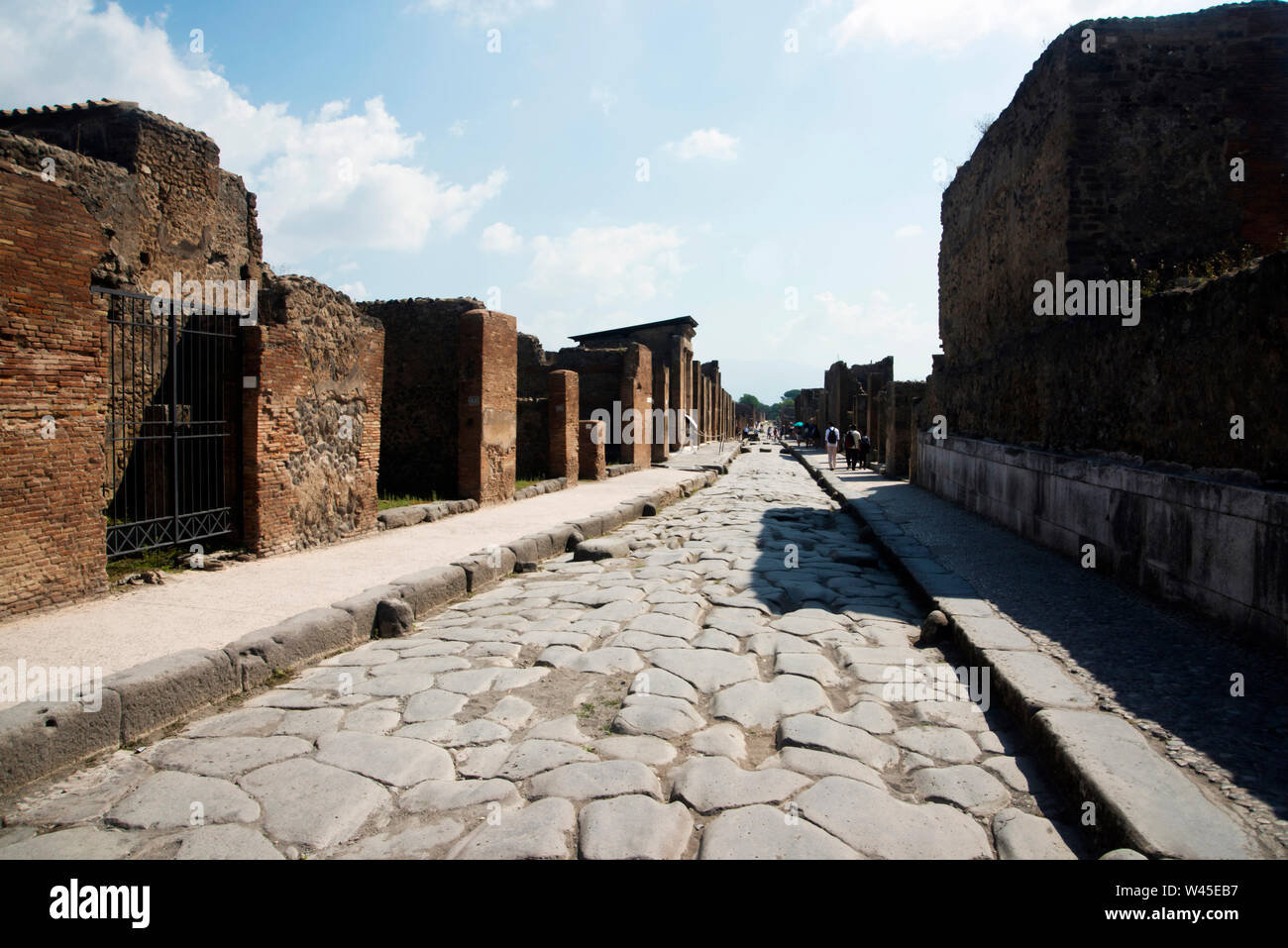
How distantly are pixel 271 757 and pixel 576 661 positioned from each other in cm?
160

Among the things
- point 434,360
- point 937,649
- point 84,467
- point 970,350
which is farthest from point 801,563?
point 970,350

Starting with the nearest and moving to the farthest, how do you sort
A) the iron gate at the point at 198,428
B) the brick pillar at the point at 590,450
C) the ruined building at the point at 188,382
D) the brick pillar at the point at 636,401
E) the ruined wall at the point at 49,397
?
1. the ruined wall at the point at 49,397
2. the ruined building at the point at 188,382
3. the iron gate at the point at 198,428
4. the brick pillar at the point at 590,450
5. the brick pillar at the point at 636,401

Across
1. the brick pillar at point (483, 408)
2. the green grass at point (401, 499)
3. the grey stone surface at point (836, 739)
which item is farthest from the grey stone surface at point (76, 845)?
the brick pillar at point (483, 408)

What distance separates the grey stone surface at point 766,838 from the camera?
2.22 m

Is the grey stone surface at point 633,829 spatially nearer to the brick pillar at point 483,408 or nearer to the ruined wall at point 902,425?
the brick pillar at point 483,408

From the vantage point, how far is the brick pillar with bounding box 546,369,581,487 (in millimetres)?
14836

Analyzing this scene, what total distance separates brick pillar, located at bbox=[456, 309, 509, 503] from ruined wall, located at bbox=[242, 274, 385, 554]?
2.49 m

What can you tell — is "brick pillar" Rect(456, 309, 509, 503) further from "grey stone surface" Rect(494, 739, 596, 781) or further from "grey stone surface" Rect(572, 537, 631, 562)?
"grey stone surface" Rect(494, 739, 596, 781)

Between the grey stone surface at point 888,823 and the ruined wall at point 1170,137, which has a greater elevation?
the ruined wall at point 1170,137

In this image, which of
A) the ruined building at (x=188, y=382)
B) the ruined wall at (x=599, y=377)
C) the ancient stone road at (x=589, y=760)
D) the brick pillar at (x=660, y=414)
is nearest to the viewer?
the ancient stone road at (x=589, y=760)

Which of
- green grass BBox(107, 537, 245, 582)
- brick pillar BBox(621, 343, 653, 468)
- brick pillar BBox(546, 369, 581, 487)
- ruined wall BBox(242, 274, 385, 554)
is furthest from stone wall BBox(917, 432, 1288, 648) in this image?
→ brick pillar BBox(621, 343, 653, 468)

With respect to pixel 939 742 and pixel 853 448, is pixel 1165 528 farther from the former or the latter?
pixel 853 448

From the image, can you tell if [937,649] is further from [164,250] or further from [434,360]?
[164,250]
